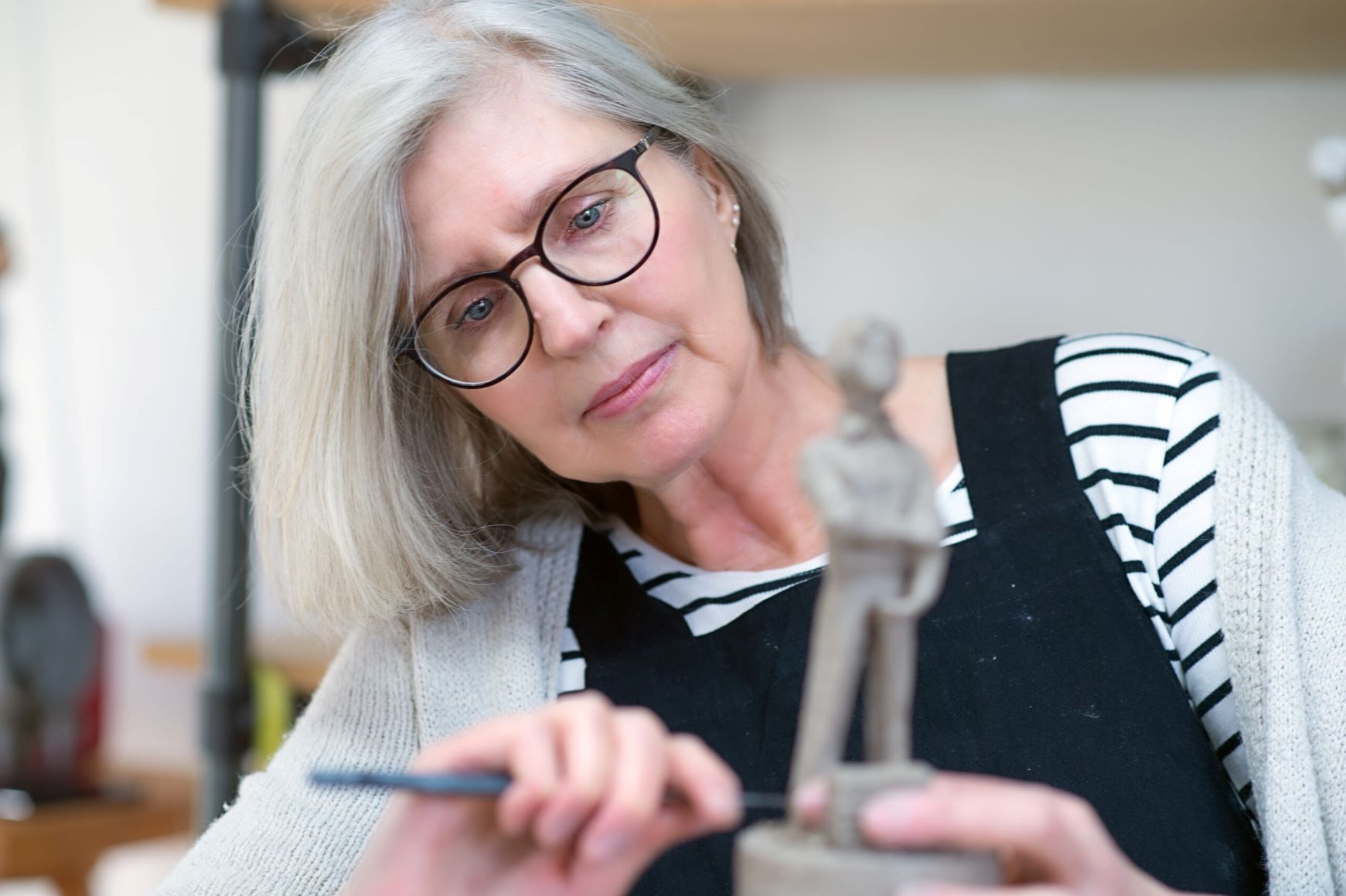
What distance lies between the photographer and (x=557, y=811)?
55cm

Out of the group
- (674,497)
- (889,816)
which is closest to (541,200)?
(674,497)

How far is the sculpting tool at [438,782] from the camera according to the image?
0.52m

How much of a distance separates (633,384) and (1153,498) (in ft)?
1.14

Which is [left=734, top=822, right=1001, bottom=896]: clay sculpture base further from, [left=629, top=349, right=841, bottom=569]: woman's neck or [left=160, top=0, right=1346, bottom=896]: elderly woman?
[left=629, top=349, right=841, bottom=569]: woman's neck

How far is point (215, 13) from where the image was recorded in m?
1.48

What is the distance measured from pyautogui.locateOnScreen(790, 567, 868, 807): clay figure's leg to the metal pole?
1059 mm

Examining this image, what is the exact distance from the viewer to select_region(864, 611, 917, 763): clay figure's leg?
550 millimetres

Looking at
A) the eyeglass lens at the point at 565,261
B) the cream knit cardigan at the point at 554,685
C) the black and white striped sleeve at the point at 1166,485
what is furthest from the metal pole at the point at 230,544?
the black and white striped sleeve at the point at 1166,485

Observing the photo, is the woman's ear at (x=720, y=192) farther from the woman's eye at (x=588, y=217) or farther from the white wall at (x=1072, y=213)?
the white wall at (x=1072, y=213)

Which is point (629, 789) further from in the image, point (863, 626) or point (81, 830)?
point (81, 830)

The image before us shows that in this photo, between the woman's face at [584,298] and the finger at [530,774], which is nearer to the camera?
the finger at [530,774]

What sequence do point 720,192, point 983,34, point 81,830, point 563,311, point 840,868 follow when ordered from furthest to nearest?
point 81,830 → point 983,34 → point 720,192 → point 563,311 → point 840,868

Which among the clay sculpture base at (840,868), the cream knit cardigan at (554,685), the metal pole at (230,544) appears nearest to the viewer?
the clay sculpture base at (840,868)

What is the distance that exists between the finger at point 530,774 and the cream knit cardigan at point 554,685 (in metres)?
0.43
